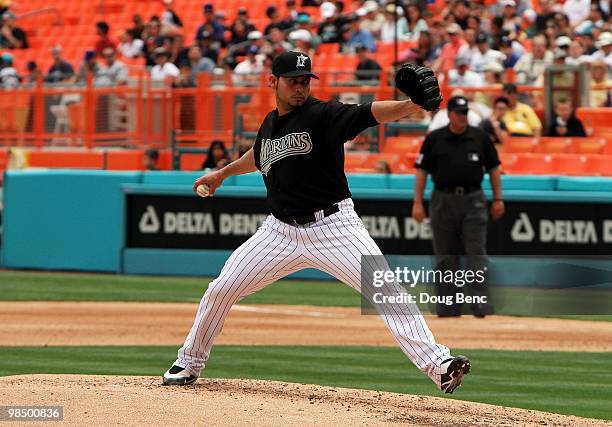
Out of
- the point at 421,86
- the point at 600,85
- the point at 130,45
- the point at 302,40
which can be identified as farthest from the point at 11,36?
the point at 421,86

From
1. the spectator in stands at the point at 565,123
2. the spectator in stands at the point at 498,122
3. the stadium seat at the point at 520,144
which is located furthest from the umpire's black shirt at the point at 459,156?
the spectator in stands at the point at 565,123

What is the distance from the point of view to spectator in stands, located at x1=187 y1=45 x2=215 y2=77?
839 inches

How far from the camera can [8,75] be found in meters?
21.5

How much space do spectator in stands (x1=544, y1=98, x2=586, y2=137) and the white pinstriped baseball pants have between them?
10.00 metres

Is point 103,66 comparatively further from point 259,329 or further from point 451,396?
point 451,396

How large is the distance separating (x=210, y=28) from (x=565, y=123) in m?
8.42

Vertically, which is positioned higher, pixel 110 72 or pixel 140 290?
pixel 110 72

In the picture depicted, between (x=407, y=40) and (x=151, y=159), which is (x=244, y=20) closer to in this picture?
(x=407, y=40)

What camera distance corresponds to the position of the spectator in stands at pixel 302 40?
21.0 metres

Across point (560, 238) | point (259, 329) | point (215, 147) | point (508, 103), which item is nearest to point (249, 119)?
point (215, 147)

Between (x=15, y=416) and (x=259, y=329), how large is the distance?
536 centimetres

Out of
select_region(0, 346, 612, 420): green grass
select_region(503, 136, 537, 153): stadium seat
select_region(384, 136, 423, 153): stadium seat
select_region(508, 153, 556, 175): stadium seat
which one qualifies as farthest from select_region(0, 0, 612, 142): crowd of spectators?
select_region(0, 346, 612, 420): green grass

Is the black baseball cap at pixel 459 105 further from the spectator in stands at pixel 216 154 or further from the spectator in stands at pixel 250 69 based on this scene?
the spectator in stands at pixel 250 69

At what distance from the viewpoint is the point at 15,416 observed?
6719 mm
